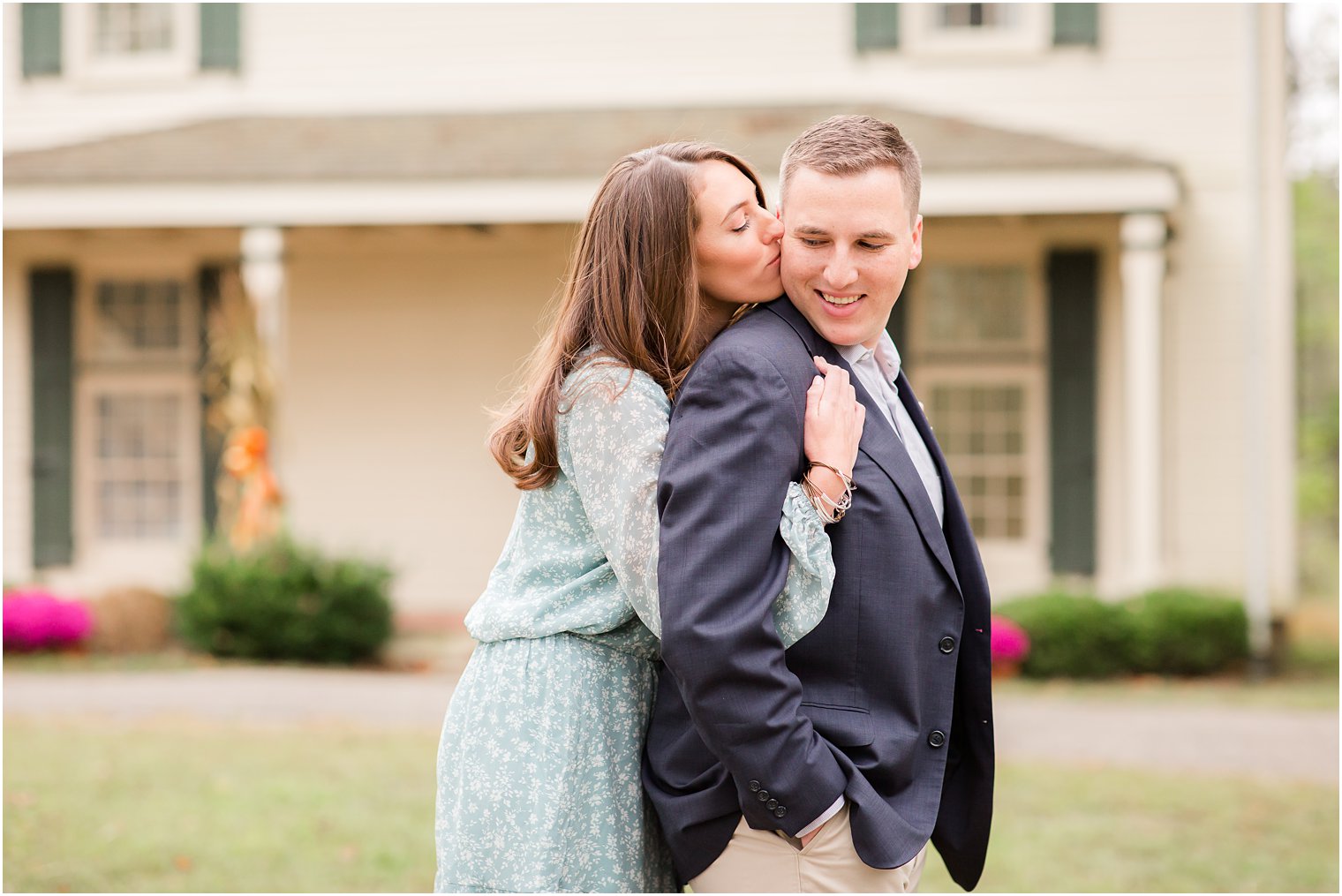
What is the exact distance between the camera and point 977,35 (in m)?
11.3

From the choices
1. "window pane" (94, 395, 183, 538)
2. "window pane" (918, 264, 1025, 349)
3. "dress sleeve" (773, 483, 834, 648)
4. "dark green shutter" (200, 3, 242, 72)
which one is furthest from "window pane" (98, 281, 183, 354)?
"dress sleeve" (773, 483, 834, 648)

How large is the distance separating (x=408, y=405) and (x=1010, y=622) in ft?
18.4

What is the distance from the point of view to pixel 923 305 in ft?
36.9

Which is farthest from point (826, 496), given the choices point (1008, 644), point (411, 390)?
point (411, 390)

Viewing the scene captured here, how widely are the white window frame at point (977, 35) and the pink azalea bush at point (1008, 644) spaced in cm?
483

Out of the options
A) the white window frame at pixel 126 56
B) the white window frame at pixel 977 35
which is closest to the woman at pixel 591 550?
the white window frame at pixel 977 35

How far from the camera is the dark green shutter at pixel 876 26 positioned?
11156 millimetres

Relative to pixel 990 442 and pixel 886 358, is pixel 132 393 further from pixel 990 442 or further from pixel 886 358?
pixel 886 358

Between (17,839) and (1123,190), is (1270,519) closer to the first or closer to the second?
(1123,190)

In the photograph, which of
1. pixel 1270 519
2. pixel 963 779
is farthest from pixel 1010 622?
pixel 963 779

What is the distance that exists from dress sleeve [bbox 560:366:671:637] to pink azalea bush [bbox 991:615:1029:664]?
7797 mm

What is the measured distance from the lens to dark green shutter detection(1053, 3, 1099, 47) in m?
10.9

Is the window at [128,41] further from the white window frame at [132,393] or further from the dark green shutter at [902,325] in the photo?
the dark green shutter at [902,325]

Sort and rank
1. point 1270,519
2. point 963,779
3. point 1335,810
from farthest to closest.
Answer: point 1270,519 → point 1335,810 → point 963,779
